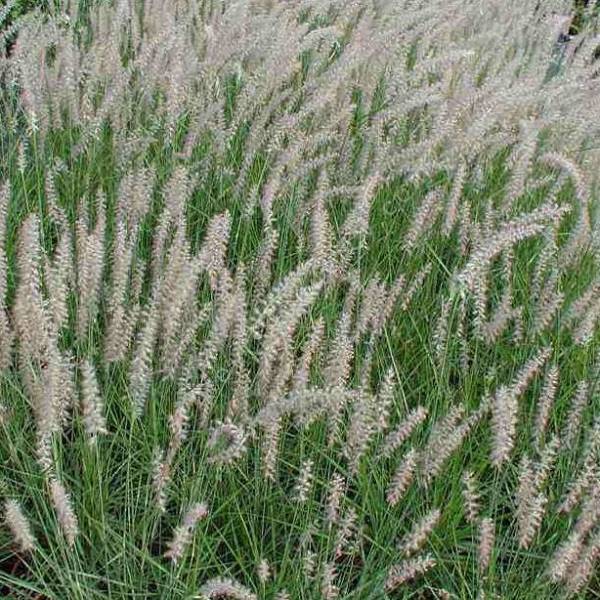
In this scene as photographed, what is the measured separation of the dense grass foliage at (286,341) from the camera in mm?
1938

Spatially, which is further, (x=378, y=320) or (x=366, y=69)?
(x=366, y=69)

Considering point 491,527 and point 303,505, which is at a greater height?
point 491,527

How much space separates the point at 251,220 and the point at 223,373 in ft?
2.39

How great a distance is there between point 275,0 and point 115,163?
146cm

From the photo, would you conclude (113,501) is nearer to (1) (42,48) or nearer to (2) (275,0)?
(1) (42,48)

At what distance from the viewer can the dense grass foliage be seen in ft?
6.36

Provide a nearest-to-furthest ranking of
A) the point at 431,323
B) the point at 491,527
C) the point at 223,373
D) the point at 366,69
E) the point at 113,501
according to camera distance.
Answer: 1. the point at 491,527
2. the point at 113,501
3. the point at 223,373
4. the point at 431,323
5. the point at 366,69

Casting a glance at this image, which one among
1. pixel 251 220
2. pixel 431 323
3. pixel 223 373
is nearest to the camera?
pixel 223 373

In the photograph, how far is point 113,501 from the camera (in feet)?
6.84

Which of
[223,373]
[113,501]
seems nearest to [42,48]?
[223,373]

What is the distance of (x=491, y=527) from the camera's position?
187 centimetres

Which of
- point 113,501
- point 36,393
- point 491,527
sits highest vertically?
point 36,393

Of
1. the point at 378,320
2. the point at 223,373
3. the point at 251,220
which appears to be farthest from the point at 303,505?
the point at 251,220

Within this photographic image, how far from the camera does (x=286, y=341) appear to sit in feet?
6.63
